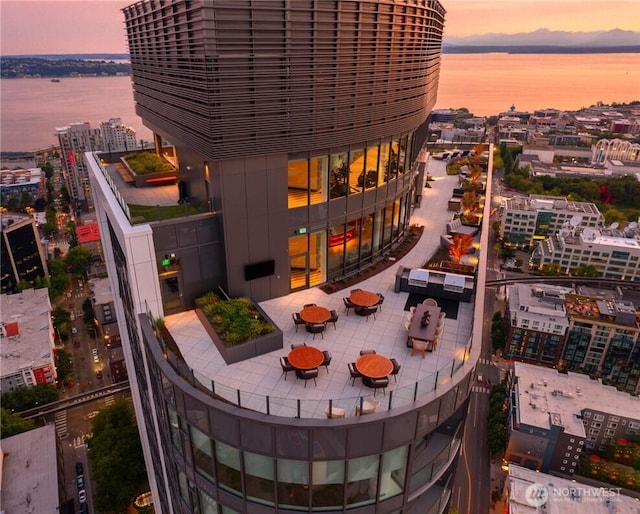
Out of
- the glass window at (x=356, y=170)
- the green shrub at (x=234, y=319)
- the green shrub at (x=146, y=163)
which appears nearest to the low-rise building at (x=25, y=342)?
the green shrub at (x=146, y=163)

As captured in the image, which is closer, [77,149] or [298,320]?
[298,320]

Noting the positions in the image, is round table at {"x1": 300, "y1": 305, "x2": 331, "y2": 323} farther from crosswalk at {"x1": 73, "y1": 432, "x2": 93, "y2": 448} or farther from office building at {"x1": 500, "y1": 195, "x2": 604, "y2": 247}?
office building at {"x1": 500, "y1": 195, "x2": 604, "y2": 247}

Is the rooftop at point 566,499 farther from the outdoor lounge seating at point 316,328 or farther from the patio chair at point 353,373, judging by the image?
the patio chair at point 353,373

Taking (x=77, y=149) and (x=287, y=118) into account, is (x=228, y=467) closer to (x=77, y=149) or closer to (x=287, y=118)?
(x=287, y=118)

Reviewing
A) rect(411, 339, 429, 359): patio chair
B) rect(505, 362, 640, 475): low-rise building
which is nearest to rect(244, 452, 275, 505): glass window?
rect(411, 339, 429, 359): patio chair

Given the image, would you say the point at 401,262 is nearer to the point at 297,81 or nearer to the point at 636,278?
the point at 297,81

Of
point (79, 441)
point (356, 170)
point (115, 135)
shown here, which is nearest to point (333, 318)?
point (356, 170)
